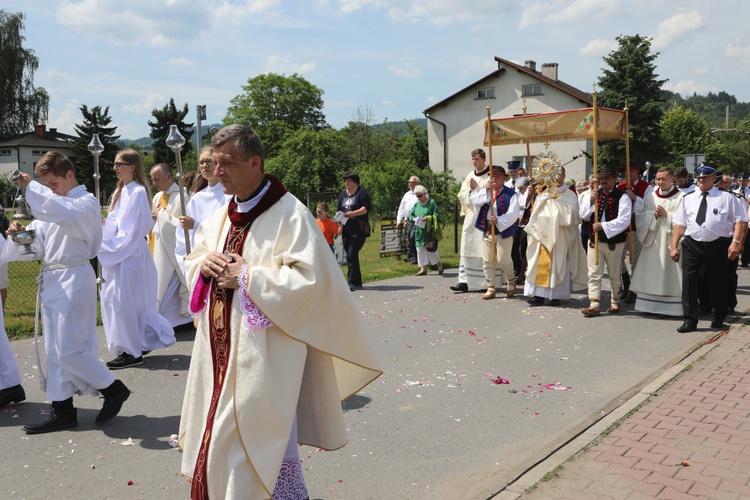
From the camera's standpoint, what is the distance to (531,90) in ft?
161

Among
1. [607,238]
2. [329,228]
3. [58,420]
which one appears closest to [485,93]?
[329,228]

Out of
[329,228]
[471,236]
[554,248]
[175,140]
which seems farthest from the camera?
[329,228]

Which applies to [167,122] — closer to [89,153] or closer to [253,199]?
[89,153]

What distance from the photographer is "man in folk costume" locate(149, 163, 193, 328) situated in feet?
29.9

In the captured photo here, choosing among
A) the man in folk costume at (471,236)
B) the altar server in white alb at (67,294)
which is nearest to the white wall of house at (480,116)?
the man in folk costume at (471,236)

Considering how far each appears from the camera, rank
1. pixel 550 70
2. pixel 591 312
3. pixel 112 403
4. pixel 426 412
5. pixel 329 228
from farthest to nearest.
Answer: pixel 550 70 < pixel 329 228 < pixel 591 312 < pixel 426 412 < pixel 112 403

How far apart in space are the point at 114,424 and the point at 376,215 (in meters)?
19.9

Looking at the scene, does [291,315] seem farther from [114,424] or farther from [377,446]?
[114,424]

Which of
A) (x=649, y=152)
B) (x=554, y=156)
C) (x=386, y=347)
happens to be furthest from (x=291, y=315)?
(x=649, y=152)

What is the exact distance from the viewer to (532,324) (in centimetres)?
983

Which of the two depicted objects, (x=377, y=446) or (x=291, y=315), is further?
(x=377, y=446)

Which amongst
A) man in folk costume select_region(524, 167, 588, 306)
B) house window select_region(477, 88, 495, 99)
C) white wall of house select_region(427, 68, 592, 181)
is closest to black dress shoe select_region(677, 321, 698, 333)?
man in folk costume select_region(524, 167, 588, 306)

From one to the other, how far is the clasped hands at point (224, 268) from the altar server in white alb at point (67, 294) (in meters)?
2.39

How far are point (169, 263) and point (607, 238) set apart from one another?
6.20 m
